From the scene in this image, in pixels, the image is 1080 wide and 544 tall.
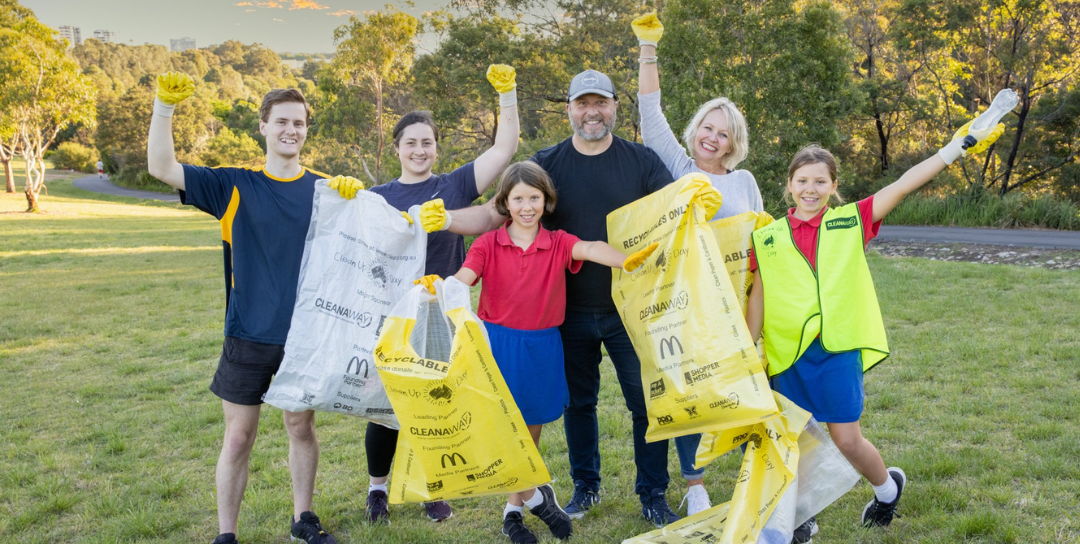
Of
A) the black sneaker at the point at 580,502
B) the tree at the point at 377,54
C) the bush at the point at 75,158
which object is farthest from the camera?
the bush at the point at 75,158

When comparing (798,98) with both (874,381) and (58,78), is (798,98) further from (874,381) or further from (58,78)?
(58,78)

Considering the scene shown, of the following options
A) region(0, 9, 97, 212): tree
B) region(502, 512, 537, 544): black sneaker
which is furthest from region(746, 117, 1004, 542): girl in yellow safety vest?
region(0, 9, 97, 212): tree

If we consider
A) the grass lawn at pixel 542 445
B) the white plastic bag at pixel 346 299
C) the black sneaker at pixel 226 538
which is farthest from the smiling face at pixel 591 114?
the black sneaker at pixel 226 538

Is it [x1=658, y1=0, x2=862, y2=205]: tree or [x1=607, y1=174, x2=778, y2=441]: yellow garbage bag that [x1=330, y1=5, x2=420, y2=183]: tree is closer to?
[x1=658, y1=0, x2=862, y2=205]: tree

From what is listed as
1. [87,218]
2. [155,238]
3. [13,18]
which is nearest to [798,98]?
[155,238]

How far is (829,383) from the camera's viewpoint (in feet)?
8.93

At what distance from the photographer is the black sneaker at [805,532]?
2932 millimetres

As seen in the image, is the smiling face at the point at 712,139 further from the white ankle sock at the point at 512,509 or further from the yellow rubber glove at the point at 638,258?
the white ankle sock at the point at 512,509

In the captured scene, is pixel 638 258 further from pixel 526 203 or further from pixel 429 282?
pixel 429 282

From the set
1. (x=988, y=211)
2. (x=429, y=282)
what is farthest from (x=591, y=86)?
(x=988, y=211)

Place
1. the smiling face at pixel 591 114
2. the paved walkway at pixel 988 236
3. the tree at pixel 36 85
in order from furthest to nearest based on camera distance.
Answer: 1. the tree at pixel 36 85
2. the paved walkway at pixel 988 236
3. the smiling face at pixel 591 114

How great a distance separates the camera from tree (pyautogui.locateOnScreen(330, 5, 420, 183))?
77.7ft

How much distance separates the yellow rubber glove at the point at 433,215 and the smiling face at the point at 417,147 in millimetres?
307

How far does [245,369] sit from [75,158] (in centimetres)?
5695
